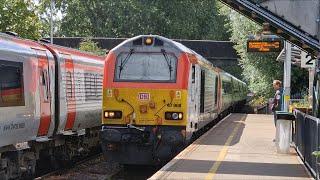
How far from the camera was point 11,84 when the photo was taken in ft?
34.3

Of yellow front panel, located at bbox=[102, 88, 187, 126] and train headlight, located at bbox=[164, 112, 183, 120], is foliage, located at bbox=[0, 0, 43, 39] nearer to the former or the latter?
yellow front panel, located at bbox=[102, 88, 187, 126]

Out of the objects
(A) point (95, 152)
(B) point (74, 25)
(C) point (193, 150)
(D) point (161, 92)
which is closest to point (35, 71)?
(D) point (161, 92)

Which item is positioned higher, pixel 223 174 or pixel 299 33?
pixel 299 33

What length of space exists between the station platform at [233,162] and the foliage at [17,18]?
1217 centimetres

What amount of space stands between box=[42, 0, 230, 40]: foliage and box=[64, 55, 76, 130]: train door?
145ft

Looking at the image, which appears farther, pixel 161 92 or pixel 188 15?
pixel 188 15

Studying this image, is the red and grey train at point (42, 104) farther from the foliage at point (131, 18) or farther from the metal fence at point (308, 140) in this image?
the foliage at point (131, 18)

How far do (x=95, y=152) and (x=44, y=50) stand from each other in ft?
21.8

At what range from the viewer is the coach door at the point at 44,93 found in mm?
11844

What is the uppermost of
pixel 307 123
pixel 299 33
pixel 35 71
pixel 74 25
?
pixel 74 25

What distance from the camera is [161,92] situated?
41.3 feet

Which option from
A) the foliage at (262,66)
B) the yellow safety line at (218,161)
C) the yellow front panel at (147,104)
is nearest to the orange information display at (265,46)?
the yellow safety line at (218,161)

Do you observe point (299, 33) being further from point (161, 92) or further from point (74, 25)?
point (74, 25)

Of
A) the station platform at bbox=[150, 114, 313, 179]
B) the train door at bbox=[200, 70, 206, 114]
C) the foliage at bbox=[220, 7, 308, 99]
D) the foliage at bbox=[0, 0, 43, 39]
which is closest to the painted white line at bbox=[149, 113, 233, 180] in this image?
the station platform at bbox=[150, 114, 313, 179]
